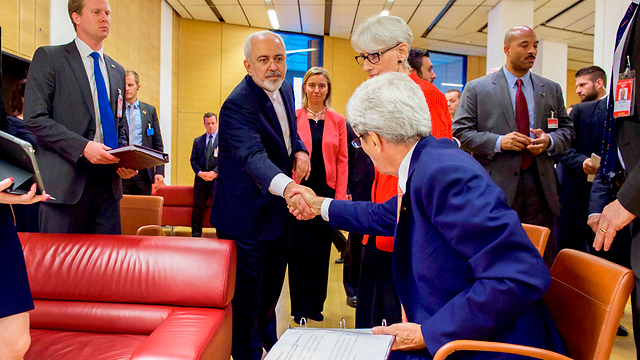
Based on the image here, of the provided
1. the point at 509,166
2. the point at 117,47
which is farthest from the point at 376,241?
the point at 117,47

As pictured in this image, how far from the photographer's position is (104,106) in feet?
6.70

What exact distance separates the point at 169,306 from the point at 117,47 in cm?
509

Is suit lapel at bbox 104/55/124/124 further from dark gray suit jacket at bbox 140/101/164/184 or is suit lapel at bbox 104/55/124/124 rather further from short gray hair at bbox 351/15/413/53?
dark gray suit jacket at bbox 140/101/164/184

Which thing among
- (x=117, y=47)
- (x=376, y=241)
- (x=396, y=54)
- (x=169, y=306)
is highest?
(x=117, y=47)

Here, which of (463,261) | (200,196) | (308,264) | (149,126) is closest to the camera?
(463,261)

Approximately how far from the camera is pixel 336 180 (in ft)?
9.82

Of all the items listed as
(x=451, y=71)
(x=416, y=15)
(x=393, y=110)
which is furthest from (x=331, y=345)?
(x=451, y=71)

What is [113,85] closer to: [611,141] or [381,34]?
[381,34]

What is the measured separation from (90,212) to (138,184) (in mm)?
2612

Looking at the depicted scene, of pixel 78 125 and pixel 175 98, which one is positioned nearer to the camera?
pixel 78 125

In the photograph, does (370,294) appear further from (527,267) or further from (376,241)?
(527,267)

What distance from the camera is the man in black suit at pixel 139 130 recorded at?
4.35 meters

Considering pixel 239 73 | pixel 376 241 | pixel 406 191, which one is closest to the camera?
pixel 406 191

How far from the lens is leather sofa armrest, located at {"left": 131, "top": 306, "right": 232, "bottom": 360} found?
1298mm
